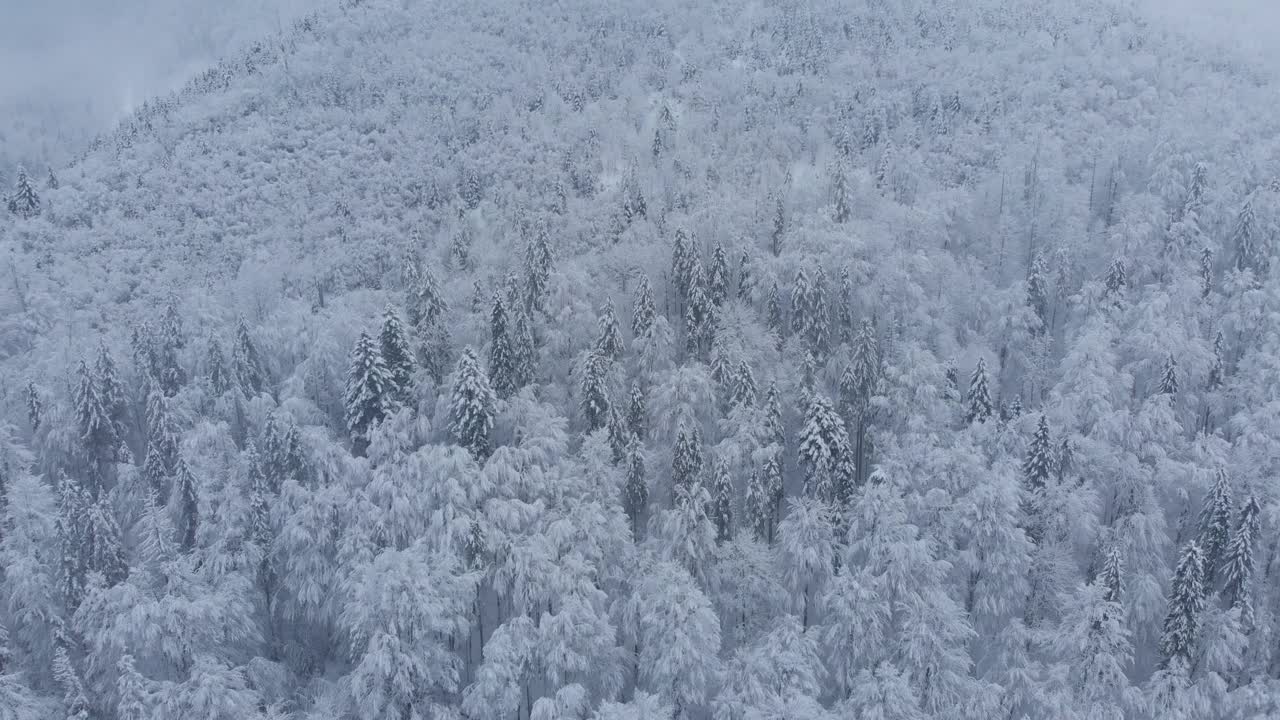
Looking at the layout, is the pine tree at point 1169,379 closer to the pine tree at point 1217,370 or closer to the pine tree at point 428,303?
the pine tree at point 1217,370

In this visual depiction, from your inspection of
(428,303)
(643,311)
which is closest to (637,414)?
(643,311)

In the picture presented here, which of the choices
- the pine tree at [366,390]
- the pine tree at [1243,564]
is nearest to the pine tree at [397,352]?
the pine tree at [366,390]

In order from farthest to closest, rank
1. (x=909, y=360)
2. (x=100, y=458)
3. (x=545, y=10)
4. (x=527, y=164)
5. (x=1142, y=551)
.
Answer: (x=545, y=10)
(x=527, y=164)
(x=100, y=458)
(x=909, y=360)
(x=1142, y=551)

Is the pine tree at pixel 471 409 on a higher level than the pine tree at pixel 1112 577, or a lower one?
higher

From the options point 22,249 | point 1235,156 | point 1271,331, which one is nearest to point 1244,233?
point 1271,331

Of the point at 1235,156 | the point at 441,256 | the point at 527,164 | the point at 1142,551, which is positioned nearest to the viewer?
the point at 1142,551

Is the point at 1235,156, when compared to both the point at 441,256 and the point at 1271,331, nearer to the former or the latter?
the point at 1271,331

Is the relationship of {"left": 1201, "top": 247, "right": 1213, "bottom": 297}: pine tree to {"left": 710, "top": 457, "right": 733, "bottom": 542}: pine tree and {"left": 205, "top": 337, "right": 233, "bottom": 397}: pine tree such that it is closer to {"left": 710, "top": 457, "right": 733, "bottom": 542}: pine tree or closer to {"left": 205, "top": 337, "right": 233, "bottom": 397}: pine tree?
{"left": 710, "top": 457, "right": 733, "bottom": 542}: pine tree
